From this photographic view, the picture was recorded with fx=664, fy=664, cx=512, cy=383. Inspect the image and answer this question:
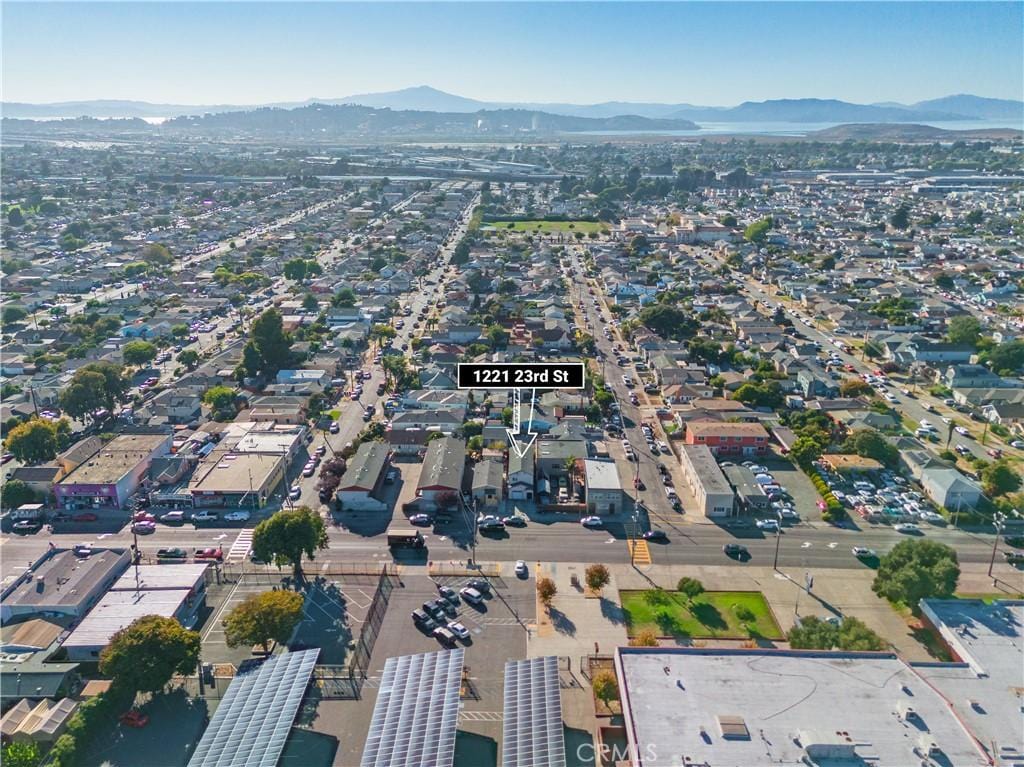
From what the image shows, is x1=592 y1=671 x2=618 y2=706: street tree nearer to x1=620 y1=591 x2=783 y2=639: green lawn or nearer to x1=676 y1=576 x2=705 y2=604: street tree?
x1=620 y1=591 x2=783 y2=639: green lawn

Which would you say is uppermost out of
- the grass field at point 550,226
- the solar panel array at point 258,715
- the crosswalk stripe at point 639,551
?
the grass field at point 550,226

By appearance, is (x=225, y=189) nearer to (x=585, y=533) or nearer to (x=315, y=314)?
(x=315, y=314)

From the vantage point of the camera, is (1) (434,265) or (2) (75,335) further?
(1) (434,265)

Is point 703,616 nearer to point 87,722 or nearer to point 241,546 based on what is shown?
point 241,546

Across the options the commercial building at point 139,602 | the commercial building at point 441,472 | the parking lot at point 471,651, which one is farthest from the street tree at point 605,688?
the commercial building at point 139,602

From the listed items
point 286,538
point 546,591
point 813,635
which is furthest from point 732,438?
point 286,538

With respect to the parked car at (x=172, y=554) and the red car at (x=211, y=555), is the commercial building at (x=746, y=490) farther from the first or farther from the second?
the parked car at (x=172, y=554)

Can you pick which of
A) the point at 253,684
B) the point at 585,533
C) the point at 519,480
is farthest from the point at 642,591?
the point at 253,684
